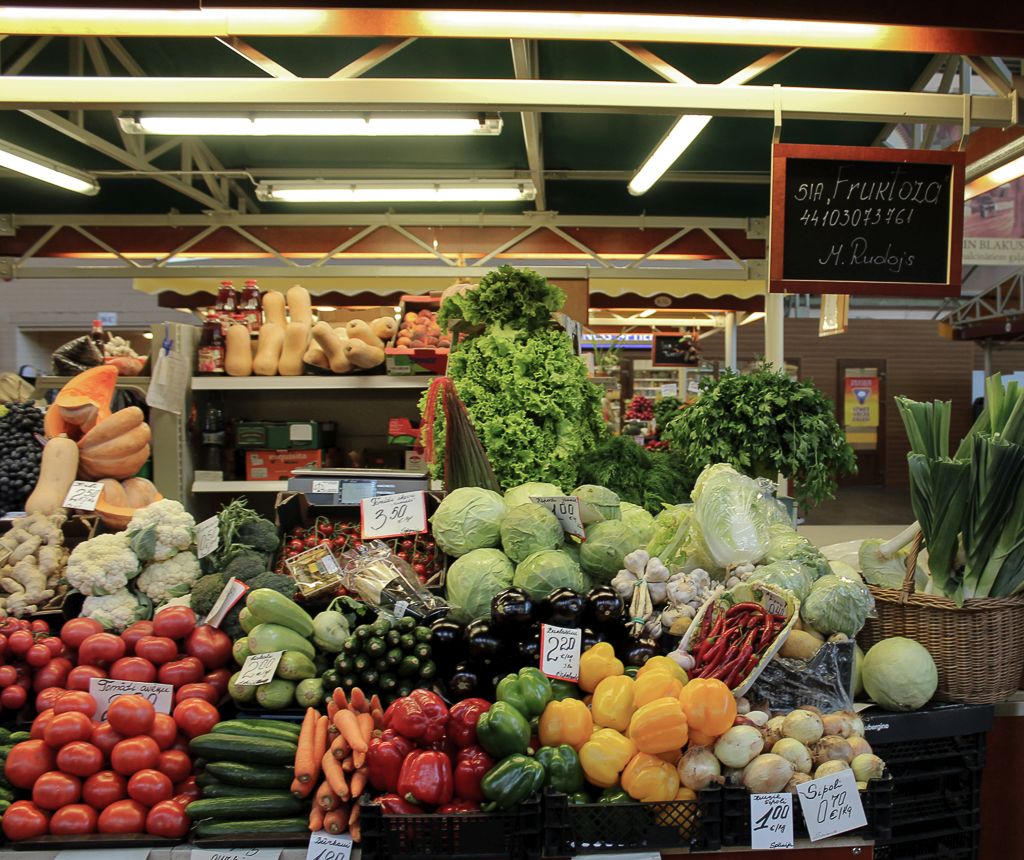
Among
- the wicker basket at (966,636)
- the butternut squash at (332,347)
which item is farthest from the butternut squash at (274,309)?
the wicker basket at (966,636)

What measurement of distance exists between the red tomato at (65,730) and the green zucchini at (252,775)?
31cm

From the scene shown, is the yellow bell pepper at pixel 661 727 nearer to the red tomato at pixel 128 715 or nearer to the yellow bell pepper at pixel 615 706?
the yellow bell pepper at pixel 615 706

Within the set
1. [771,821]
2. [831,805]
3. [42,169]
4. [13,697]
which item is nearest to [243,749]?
[13,697]

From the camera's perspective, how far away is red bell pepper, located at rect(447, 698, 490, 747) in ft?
5.65

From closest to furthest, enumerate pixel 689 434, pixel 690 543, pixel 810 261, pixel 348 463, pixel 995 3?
pixel 690 543 → pixel 995 3 → pixel 810 261 → pixel 689 434 → pixel 348 463

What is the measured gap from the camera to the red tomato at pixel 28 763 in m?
1.76

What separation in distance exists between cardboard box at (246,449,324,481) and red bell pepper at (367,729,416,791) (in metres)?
3.56

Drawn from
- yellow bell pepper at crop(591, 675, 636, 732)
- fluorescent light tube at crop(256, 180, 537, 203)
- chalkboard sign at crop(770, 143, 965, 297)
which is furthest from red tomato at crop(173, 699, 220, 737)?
fluorescent light tube at crop(256, 180, 537, 203)

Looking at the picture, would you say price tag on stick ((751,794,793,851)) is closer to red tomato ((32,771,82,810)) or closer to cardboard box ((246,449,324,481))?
red tomato ((32,771,82,810))

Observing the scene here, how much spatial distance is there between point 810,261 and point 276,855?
276cm

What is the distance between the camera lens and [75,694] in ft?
6.26

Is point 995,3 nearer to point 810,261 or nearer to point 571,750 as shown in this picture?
point 810,261

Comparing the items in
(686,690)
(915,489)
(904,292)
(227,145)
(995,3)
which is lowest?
(686,690)

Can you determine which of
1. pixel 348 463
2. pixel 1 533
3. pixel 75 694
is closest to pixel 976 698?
pixel 75 694
